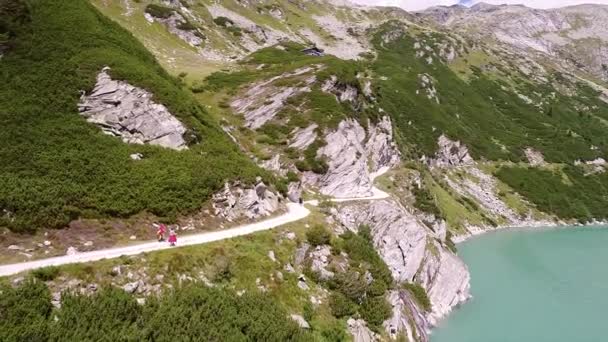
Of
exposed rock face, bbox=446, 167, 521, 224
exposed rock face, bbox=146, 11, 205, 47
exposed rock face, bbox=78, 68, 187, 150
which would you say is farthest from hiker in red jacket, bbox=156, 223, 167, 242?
exposed rock face, bbox=446, 167, 521, 224

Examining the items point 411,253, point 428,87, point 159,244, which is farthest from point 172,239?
point 428,87

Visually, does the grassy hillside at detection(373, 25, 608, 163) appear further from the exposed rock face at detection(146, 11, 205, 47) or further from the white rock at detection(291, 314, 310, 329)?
the white rock at detection(291, 314, 310, 329)

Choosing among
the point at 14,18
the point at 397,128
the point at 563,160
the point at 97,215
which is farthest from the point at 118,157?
the point at 563,160

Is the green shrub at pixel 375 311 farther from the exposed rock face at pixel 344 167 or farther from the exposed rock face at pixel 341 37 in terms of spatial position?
the exposed rock face at pixel 341 37

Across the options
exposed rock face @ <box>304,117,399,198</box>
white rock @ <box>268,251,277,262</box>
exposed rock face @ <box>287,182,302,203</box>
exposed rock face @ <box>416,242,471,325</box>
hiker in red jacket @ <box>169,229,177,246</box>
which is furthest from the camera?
exposed rock face @ <box>304,117,399,198</box>

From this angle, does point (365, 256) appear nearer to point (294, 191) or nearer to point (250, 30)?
point (294, 191)

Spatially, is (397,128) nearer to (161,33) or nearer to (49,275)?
(161,33)
